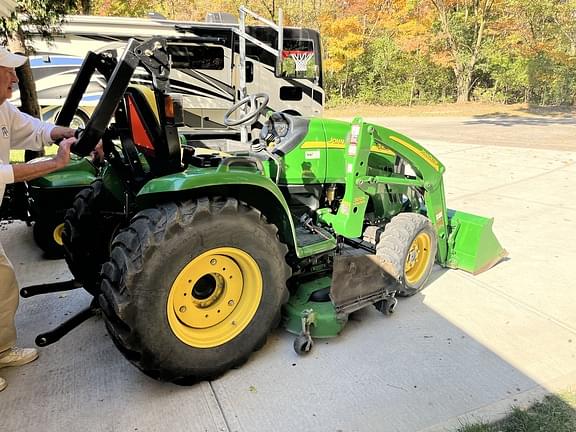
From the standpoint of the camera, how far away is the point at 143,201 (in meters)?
2.44

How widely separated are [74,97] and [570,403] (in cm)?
338

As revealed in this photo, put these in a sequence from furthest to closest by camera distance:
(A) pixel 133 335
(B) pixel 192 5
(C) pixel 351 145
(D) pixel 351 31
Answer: (B) pixel 192 5
(D) pixel 351 31
(C) pixel 351 145
(A) pixel 133 335

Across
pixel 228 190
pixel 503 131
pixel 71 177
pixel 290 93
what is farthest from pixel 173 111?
pixel 503 131

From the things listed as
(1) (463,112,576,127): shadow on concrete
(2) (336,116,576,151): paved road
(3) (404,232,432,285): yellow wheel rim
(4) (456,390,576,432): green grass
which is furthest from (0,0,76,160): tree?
(1) (463,112,576,127): shadow on concrete

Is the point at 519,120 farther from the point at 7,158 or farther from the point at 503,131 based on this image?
the point at 7,158

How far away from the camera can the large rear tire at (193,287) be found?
84.7 inches

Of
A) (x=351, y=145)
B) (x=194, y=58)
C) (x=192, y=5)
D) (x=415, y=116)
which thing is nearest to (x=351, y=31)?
(x=415, y=116)

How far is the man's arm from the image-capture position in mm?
2352

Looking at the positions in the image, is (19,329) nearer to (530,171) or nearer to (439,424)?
(439,424)

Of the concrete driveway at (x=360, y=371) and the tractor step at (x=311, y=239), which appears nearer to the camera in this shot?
the concrete driveway at (x=360, y=371)

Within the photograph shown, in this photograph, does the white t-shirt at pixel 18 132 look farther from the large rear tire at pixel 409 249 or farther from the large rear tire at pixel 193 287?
the large rear tire at pixel 409 249

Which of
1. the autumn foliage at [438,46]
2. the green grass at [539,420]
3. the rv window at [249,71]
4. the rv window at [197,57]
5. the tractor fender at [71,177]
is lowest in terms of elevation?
the green grass at [539,420]

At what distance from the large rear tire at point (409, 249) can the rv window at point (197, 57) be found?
23.7 feet

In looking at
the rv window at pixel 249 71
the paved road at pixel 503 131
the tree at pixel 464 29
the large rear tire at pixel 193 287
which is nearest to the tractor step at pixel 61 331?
the large rear tire at pixel 193 287
